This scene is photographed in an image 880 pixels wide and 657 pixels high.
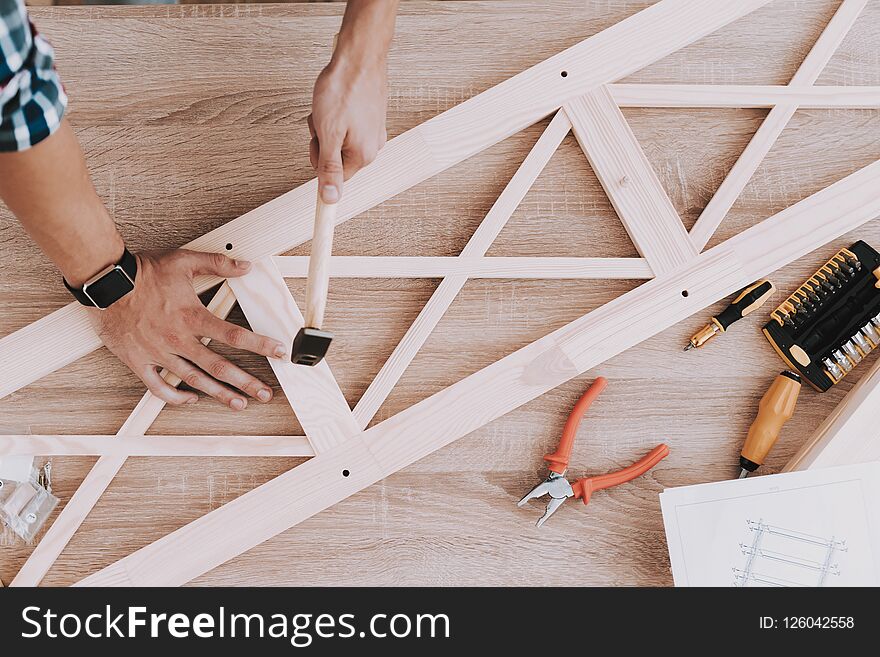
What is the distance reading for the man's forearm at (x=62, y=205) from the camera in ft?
2.82

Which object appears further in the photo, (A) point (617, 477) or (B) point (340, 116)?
(A) point (617, 477)

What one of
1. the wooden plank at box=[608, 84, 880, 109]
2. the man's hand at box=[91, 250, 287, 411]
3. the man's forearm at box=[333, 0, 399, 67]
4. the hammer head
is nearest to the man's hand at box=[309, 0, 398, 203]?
the man's forearm at box=[333, 0, 399, 67]

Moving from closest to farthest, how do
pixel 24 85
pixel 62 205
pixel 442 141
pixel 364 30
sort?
pixel 24 85 → pixel 62 205 → pixel 364 30 → pixel 442 141

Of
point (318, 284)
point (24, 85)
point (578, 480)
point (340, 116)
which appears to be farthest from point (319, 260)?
point (578, 480)

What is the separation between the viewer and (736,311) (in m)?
1.31

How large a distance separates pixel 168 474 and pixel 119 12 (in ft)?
2.92

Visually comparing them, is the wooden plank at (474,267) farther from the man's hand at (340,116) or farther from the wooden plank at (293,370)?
the man's hand at (340,116)

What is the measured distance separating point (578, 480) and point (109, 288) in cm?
85

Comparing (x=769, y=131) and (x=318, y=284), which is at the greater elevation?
(x=769, y=131)

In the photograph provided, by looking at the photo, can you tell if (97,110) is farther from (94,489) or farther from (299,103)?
(94,489)

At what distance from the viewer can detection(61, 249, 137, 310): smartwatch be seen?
1175 millimetres

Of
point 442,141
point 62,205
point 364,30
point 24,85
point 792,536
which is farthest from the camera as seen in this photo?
point 442,141

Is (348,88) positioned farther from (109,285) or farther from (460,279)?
(109,285)

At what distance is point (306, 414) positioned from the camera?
128 centimetres
